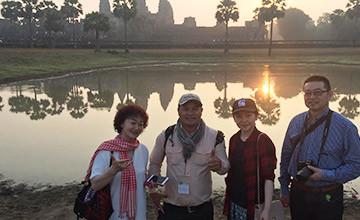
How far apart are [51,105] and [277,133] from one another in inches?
352

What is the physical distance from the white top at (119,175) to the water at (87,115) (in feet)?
9.66

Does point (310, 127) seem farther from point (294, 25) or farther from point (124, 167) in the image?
point (294, 25)

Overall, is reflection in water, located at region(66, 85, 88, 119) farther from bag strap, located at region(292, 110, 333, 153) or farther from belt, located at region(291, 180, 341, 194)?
belt, located at region(291, 180, 341, 194)

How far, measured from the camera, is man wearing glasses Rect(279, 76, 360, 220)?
2.63 m

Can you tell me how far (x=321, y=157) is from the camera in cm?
271

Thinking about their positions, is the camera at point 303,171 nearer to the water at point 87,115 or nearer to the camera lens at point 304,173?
the camera lens at point 304,173

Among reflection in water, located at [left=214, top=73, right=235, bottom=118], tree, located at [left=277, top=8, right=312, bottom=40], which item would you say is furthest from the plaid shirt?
tree, located at [left=277, top=8, right=312, bottom=40]

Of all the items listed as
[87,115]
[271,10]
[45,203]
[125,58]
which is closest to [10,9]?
[125,58]

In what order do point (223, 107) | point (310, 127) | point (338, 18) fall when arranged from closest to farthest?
point (310, 127), point (223, 107), point (338, 18)

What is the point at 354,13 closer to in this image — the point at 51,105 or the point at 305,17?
the point at 305,17

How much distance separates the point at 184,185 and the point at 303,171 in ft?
3.23

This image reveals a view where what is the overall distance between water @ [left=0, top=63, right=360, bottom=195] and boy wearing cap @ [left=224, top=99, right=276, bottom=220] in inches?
107

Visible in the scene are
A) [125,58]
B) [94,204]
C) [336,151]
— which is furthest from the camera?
[125,58]

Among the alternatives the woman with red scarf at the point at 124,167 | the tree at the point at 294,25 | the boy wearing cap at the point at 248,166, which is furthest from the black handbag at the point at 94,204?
the tree at the point at 294,25
